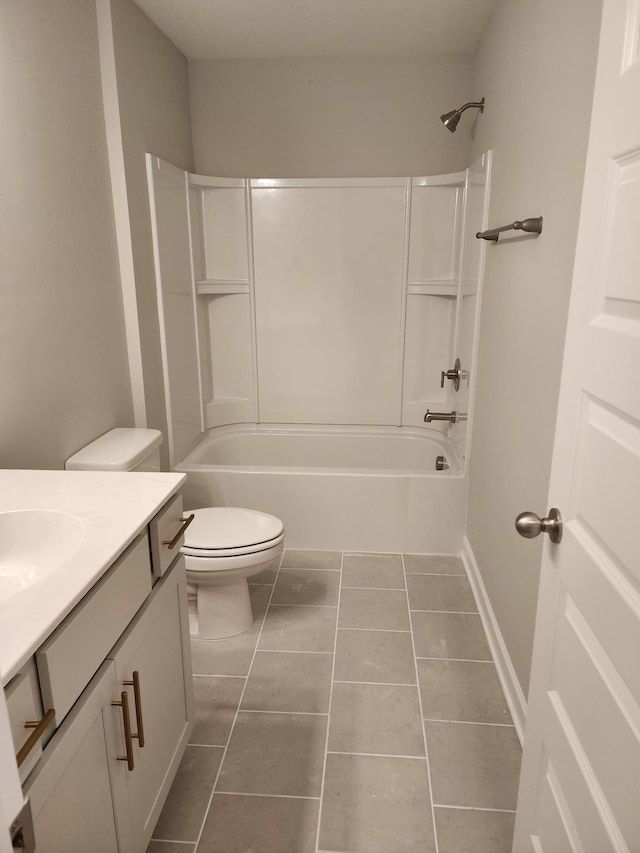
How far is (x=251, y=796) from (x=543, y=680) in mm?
939

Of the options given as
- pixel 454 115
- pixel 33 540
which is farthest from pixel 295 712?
pixel 454 115

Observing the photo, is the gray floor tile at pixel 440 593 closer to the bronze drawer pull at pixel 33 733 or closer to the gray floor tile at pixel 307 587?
the gray floor tile at pixel 307 587

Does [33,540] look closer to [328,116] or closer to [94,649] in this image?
[94,649]

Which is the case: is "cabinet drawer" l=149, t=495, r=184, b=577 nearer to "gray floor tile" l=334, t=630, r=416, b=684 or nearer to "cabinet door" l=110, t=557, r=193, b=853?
"cabinet door" l=110, t=557, r=193, b=853

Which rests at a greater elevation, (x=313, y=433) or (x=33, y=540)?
(x=33, y=540)

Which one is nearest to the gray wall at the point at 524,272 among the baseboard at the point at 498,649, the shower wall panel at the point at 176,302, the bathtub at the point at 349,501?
the baseboard at the point at 498,649

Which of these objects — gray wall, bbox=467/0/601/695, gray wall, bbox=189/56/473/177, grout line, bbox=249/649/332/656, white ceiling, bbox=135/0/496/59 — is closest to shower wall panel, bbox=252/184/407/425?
gray wall, bbox=189/56/473/177

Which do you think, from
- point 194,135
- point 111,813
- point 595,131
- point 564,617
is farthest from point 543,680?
point 194,135

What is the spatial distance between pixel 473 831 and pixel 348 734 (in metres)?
0.45

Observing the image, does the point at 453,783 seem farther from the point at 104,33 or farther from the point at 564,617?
the point at 104,33

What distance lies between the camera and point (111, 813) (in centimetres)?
114

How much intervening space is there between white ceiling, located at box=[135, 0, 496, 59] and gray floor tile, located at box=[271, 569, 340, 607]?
2466 millimetres

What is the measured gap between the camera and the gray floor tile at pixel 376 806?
148cm

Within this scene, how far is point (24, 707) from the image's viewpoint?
85cm
